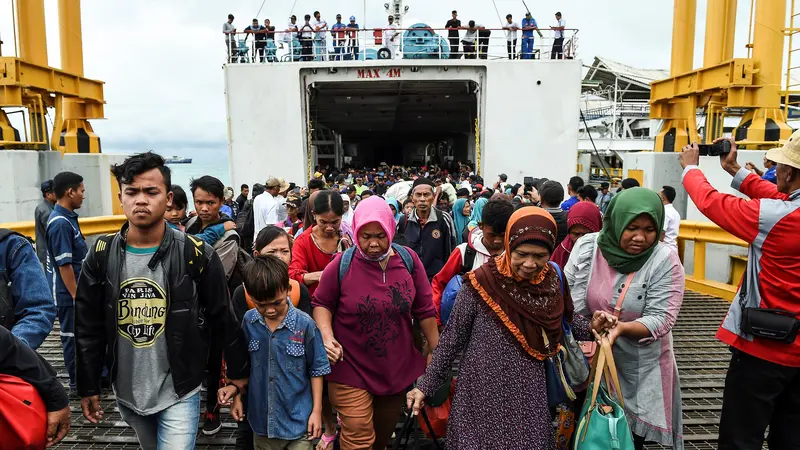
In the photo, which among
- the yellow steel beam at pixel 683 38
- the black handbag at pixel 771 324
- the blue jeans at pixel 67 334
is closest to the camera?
the black handbag at pixel 771 324

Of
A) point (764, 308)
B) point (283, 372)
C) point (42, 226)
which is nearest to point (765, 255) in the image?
point (764, 308)

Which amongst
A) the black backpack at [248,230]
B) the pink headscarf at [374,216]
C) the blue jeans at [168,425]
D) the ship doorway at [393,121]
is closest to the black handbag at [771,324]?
the pink headscarf at [374,216]

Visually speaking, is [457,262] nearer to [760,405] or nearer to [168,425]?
[760,405]

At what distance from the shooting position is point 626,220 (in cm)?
238

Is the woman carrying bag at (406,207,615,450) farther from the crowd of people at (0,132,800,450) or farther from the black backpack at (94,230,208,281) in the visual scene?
the black backpack at (94,230,208,281)

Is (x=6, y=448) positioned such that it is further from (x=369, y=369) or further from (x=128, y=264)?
(x=369, y=369)

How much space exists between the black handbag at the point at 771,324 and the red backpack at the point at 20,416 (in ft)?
9.67

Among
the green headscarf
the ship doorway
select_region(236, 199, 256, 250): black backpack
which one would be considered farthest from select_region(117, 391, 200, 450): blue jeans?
the ship doorway

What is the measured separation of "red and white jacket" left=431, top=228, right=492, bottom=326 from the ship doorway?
1113 cm

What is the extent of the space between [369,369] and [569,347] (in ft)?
3.35

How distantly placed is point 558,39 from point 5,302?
44.2ft

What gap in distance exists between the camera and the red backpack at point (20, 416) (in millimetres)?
1548

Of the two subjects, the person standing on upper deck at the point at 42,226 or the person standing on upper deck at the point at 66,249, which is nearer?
the person standing on upper deck at the point at 66,249

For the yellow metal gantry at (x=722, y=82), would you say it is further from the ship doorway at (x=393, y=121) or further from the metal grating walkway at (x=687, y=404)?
the ship doorway at (x=393, y=121)
